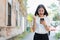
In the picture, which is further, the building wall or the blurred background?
the blurred background

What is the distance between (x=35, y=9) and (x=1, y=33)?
1.99 feet

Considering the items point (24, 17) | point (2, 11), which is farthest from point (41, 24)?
point (2, 11)

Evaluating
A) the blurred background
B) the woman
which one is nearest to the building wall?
the blurred background

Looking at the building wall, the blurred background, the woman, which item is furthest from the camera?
the blurred background

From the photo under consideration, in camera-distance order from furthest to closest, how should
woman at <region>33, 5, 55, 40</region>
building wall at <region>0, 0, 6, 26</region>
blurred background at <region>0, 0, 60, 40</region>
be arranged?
blurred background at <region>0, 0, 60, 40</region>, building wall at <region>0, 0, 6, 26</region>, woman at <region>33, 5, 55, 40</region>

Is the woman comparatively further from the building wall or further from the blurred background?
the building wall

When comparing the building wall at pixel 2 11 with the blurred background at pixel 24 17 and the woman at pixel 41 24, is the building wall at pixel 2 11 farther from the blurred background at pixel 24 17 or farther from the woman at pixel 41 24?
the woman at pixel 41 24

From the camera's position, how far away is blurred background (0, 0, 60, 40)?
112 inches

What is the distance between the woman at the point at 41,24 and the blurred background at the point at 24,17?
0.17 meters

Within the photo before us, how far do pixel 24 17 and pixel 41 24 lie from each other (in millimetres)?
410

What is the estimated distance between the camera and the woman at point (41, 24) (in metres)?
2.55

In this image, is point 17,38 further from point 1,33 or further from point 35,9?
point 35,9

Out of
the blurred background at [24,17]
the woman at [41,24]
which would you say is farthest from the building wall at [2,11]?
the woman at [41,24]

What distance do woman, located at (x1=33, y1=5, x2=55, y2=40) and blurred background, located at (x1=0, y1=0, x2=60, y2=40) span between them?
0.55 feet
